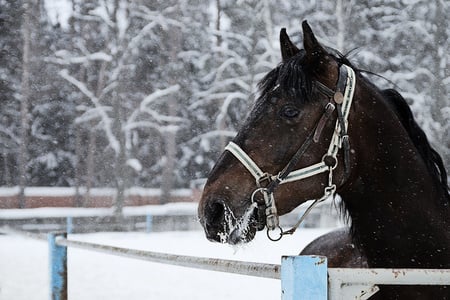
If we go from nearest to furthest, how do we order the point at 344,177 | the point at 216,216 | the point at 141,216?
the point at 216,216, the point at 344,177, the point at 141,216

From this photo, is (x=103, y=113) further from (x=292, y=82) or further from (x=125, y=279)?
(x=292, y=82)

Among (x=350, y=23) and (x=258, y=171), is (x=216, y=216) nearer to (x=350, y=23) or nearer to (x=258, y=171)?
(x=258, y=171)

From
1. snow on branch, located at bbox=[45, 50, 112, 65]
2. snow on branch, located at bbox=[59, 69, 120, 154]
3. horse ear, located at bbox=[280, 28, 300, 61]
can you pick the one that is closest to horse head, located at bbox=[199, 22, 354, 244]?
horse ear, located at bbox=[280, 28, 300, 61]

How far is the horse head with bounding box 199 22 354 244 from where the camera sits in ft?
8.11

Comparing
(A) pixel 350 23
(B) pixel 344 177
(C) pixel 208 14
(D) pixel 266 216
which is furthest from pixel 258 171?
(C) pixel 208 14

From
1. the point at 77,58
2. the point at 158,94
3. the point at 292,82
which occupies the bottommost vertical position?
the point at 292,82

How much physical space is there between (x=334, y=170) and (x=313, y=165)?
0.39 ft

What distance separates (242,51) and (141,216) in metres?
8.59

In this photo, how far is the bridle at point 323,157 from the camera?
2.52 m

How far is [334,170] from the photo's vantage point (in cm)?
266

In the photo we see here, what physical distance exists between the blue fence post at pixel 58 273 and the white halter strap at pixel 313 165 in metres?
3.04

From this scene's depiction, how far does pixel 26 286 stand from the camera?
8.73 meters

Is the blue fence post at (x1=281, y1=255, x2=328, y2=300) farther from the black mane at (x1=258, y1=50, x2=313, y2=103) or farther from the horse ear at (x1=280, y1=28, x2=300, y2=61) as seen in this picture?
→ the horse ear at (x1=280, y1=28, x2=300, y2=61)

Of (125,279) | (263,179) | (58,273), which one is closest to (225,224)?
(263,179)
